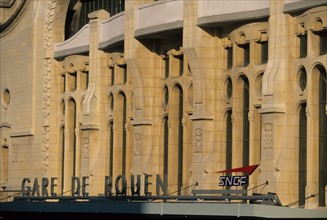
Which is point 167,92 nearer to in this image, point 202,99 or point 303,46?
point 202,99

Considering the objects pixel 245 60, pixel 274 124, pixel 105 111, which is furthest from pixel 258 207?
pixel 105 111

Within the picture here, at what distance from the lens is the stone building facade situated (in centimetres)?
6669

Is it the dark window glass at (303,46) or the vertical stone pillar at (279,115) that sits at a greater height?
the dark window glass at (303,46)

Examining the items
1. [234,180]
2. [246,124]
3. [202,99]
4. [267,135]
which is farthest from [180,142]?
[234,180]

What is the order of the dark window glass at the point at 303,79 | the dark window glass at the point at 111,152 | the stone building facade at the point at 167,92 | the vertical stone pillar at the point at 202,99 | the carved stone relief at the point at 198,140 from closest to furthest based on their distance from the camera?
the dark window glass at the point at 303,79 < the stone building facade at the point at 167,92 < the vertical stone pillar at the point at 202,99 < the carved stone relief at the point at 198,140 < the dark window glass at the point at 111,152

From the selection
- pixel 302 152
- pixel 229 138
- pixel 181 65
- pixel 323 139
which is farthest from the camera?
pixel 181 65

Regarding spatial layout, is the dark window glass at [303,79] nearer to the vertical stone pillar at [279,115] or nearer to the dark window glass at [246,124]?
the vertical stone pillar at [279,115]

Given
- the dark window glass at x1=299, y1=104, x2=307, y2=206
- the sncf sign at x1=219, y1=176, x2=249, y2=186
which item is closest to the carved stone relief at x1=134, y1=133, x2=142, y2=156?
the sncf sign at x1=219, y1=176, x2=249, y2=186

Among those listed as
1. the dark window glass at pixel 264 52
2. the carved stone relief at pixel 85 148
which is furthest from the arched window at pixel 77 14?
the dark window glass at pixel 264 52

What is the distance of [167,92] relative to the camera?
260ft

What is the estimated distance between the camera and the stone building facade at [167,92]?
66688mm

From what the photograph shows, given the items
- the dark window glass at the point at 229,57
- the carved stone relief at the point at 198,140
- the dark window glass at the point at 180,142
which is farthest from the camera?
the dark window glass at the point at 180,142

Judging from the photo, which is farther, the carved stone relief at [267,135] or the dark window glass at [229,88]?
the dark window glass at [229,88]

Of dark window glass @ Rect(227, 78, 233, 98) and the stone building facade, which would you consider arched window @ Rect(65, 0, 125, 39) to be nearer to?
the stone building facade
